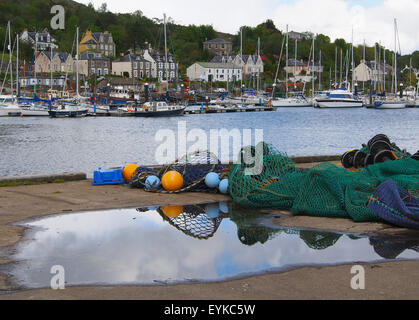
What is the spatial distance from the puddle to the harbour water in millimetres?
18176

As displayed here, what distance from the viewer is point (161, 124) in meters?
68.6

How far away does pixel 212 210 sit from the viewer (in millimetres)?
10234

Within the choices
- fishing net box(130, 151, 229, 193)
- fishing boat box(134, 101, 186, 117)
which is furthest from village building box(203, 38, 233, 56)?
fishing net box(130, 151, 229, 193)

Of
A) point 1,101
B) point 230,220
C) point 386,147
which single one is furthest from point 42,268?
point 1,101

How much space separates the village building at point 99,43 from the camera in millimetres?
159250

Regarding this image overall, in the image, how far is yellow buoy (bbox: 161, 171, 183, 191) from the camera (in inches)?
454

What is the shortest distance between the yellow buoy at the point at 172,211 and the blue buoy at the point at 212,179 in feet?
3.96

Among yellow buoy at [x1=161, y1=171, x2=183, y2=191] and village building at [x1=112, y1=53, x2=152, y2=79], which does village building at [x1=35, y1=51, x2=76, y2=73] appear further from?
yellow buoy at [x1=161, y1=171, x2=183, y2=191]

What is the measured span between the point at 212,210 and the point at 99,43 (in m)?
156

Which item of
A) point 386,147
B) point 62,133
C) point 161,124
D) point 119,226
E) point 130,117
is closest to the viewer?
point 119,226

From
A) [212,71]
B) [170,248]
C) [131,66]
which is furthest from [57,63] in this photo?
[170,248]

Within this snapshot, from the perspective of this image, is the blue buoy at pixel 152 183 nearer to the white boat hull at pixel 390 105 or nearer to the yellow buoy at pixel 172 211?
the yellow buoy at pixel 172 211
